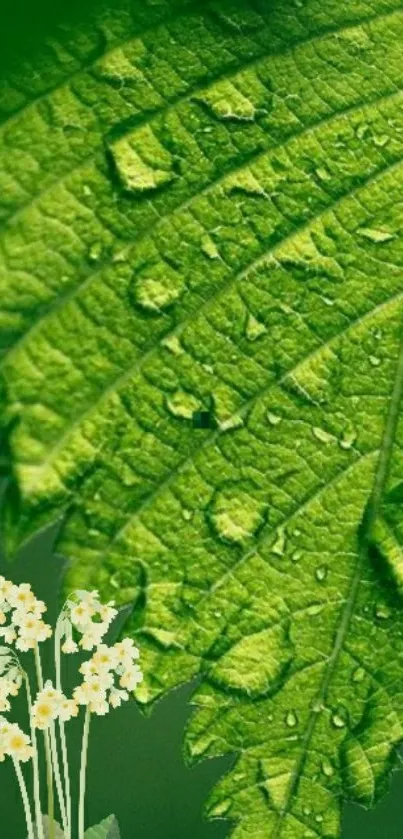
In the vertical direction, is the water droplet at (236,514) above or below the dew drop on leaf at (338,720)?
above

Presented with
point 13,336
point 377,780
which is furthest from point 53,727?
point 13,336

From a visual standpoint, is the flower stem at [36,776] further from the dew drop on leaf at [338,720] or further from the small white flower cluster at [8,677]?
the dew drop on leaf at [338,720]

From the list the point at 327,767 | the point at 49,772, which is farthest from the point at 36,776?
the point at 327,767

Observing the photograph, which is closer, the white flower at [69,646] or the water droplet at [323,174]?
the water droplet at [323,174]

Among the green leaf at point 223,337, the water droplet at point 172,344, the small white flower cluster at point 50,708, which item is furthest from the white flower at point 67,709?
the water droplet at point 172,344

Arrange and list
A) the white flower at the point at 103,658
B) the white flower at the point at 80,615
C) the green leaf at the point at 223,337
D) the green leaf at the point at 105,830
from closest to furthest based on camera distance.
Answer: the green leaf at the point at 223,337 → the white flower at the point at 80,615 → the white flower at the point at 103,658 → the green leaf at the point at 105,830

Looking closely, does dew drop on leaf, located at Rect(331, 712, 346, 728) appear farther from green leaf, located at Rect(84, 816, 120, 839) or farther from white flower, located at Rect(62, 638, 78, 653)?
green leaf, located at Rect(84, 816, 120, 839)

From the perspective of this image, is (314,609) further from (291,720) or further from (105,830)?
(105,830)
